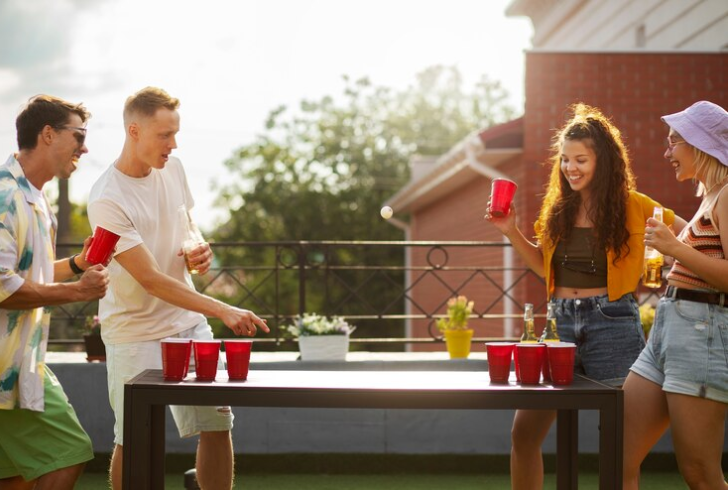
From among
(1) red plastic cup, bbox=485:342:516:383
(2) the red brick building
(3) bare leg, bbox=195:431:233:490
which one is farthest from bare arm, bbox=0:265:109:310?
(2) the red brick building

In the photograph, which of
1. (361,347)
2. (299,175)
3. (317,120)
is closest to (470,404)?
(361,347)

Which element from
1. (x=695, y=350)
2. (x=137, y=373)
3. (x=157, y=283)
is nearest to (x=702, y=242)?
(x=695, y=350)

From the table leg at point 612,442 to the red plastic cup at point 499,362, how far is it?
335 mm

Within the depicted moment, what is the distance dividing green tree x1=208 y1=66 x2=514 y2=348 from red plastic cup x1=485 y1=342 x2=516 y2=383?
25.4 metres

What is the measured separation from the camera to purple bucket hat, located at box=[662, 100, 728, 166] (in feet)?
11.4

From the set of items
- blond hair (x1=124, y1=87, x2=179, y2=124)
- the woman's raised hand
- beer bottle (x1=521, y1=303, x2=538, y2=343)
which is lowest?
beer bottle (x1=521, y1=303, x2=538, y2=343)

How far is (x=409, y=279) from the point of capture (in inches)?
813

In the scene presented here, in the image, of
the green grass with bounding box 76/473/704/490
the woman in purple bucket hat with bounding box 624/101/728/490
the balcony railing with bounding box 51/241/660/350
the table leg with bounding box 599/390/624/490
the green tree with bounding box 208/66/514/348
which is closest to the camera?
the table leg with bounding box 599/390/624/490

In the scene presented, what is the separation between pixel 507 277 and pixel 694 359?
24.9 ft

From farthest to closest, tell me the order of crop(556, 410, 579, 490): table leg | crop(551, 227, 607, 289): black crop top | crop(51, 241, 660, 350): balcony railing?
crop(51, 241, 660, 350): balcony railing → crop(551, 227, 607, 289): black crop top → crop(556, 410, 579, 490): table leg

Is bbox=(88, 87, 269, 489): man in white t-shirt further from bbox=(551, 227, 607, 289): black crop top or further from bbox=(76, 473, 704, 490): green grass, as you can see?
bbox=(76, 473, 704, 490): green grass

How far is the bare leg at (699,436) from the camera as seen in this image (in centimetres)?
340

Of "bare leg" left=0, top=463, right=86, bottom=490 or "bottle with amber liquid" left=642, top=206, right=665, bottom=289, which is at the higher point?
"bottle with amber liquid" left=642, top=206, right=665, bottom=289

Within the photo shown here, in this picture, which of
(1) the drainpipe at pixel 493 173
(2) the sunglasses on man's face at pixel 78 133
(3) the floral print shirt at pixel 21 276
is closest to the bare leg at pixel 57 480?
(3) the floral print shirt at pixel 21 276
